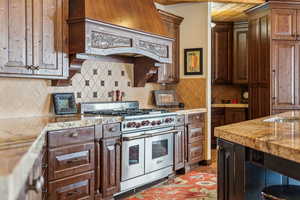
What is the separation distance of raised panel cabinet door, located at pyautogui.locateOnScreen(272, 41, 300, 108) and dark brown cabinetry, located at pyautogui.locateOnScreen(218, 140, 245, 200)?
3196 millimetres

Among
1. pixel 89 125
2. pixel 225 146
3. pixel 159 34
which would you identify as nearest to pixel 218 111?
pixel 159 34

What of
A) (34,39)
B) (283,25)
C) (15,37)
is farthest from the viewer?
(283,25)

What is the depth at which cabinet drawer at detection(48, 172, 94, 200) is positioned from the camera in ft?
8.65

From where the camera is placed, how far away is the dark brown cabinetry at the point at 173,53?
4.84 metres

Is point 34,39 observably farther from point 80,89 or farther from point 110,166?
point 110,166

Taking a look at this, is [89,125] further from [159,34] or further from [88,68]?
[159,34]

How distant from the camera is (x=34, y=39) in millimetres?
2867

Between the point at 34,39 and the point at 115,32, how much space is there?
0.87 m

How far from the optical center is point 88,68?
3.85 m

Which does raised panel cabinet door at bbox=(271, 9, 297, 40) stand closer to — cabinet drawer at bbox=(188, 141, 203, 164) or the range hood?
the range hood

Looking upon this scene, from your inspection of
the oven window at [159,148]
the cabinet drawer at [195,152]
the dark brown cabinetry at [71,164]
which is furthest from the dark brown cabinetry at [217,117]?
the dark brown cabinetry at [71,164]

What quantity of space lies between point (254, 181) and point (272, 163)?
1.23ft

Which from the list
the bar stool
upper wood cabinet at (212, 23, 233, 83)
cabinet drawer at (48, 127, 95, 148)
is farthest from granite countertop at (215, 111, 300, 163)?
upper wood cabinet at (212, 23, 233, 83)

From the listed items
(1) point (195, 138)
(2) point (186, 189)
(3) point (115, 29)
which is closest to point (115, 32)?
(3) point (115, 29)
